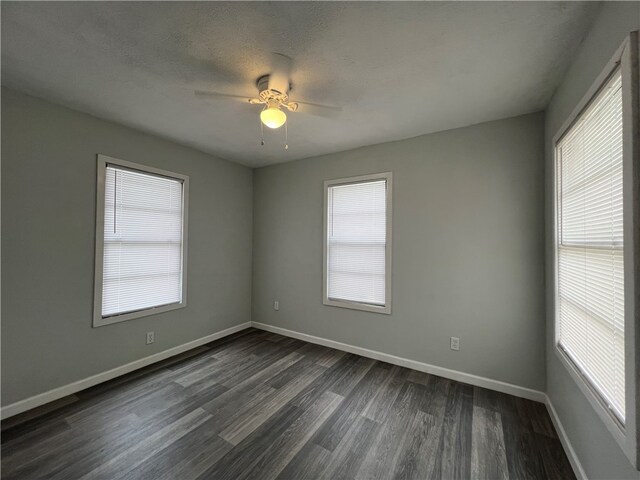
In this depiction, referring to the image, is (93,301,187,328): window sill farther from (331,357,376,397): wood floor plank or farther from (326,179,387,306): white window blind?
(331,357,376,397): wood floor plank

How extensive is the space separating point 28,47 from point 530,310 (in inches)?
164

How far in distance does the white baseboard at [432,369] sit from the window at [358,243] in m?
0.52

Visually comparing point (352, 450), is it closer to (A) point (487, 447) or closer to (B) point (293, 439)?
(B) point (293, 439)

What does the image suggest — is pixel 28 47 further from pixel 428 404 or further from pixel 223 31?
pixel 428 404

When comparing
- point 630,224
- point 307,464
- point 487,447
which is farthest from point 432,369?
point 630,224

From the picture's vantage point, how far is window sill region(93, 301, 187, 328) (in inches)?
98.7

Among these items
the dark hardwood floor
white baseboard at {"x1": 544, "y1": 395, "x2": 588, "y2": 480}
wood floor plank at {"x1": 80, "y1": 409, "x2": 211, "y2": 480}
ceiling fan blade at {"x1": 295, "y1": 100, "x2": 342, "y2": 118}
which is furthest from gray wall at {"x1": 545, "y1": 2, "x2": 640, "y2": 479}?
wood floor plank at {"x1": 80, "y1": 409, "x2": 211, "y2": 480}

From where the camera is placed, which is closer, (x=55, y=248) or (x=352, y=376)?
(x=55, y=248)

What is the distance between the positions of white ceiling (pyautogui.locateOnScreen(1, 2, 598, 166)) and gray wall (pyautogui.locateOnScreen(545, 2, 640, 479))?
0.38 ft

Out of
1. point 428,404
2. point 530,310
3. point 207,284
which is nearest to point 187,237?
point 207,284

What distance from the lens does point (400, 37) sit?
1.49 meters

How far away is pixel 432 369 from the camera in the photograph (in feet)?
9.04

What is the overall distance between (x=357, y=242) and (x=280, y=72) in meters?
2.07

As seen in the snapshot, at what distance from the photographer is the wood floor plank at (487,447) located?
5.18ft
